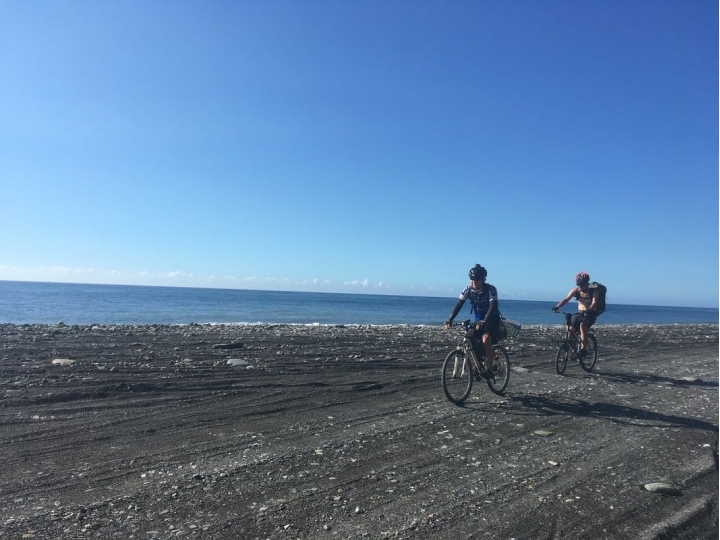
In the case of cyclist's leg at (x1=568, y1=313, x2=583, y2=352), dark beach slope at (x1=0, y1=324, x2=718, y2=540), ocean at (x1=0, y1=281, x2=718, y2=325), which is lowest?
ocean at (x1=0, y1=281, x2=718, y2=325)

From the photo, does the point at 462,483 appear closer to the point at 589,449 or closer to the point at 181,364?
the point at 589,449

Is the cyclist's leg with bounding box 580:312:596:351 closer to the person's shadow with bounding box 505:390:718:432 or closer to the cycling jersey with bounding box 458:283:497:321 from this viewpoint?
the person's shadow with bounding box 505:390:718:432

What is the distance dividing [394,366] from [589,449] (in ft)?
22.0

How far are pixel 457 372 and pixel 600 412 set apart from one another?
2.42 m

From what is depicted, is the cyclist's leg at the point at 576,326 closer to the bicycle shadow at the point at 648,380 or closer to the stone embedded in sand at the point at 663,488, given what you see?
the bicycle shadow at the point at 648,380

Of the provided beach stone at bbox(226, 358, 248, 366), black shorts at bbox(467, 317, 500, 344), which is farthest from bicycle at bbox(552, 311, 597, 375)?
beach stone at bbox(226, 358, 248, 366)

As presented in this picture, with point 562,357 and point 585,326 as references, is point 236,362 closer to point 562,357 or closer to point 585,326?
point 562,357

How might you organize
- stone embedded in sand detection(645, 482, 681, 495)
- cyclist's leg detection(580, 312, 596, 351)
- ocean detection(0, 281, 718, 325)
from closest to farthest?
stone embedded in sand detection(645, 482, 681, 495)
cyclist's leg detection(580, 312, 596, 351)
ocean detection(0, 281, 718, 325)

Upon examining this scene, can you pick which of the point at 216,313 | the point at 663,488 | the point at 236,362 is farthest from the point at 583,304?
the point at 216,313

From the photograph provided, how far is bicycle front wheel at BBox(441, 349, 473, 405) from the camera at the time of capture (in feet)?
28.6

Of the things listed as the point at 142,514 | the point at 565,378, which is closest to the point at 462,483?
the point at 142,514

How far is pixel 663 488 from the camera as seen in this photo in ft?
16.1

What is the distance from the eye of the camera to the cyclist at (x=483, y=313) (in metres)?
9.02

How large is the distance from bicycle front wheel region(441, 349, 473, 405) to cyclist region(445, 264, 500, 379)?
0.36 metres
